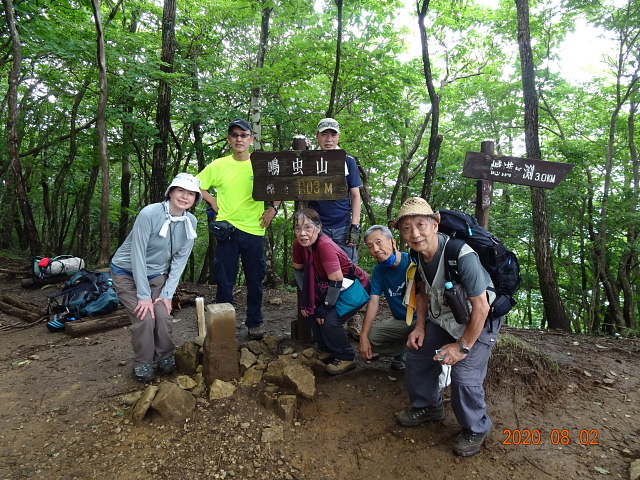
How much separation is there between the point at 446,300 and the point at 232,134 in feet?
9.58

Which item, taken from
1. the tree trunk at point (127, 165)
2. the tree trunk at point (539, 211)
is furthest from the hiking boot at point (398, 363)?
the tree trunk at point (127, 165)

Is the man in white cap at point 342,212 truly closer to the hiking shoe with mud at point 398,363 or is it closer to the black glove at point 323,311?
the black glove at point 323,311

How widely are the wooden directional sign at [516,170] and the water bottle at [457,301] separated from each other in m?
2.24

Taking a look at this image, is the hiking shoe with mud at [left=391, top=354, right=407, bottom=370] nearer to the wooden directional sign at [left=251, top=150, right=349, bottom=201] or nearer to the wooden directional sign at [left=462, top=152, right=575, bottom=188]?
the wooden directional sign at [left=251, top=150, right=349, bottom=201]

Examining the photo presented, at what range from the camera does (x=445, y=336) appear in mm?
2941

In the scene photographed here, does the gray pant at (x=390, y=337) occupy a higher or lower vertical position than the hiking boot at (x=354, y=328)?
higher

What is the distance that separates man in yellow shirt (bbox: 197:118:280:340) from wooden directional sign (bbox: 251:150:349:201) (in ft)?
0.86

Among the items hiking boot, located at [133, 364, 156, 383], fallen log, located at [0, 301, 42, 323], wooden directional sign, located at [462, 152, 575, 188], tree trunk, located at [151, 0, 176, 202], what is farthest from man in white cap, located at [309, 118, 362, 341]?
tree trunk, located at [151, 0, 176, 202]

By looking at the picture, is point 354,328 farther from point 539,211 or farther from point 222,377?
point 539,211

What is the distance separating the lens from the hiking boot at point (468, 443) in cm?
269

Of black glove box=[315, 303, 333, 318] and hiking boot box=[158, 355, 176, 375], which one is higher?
black glove box=[315, 303, 333, 318]

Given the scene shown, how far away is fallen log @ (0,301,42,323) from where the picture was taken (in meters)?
5.52

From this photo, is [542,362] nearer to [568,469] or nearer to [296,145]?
[568,469]

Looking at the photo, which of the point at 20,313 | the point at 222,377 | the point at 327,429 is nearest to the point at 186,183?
the point at 222,377
